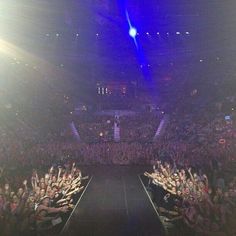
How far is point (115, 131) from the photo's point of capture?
3700cm

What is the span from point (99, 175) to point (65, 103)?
29.5 metres

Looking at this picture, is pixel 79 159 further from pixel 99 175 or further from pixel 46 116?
pixel 46 116

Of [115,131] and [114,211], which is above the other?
[115,131]

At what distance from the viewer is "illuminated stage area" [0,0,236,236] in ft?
30.4

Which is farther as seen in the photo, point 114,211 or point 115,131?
point 115,131

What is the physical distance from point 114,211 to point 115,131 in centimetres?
2584

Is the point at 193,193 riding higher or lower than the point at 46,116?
lower

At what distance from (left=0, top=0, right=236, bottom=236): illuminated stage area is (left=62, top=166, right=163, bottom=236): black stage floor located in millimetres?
30

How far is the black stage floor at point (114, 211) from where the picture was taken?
924cm

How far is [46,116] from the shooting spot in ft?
129

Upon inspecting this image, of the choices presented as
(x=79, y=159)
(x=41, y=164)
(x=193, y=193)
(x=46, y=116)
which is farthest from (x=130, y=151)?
(x=46, y=116)

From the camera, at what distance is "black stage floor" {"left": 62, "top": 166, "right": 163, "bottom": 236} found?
30.3ft

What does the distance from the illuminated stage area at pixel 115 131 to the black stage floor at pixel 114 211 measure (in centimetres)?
3

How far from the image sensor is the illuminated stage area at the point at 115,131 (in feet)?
30.4
